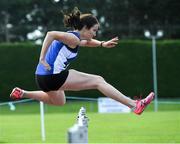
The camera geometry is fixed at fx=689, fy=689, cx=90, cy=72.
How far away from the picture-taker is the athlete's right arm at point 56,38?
9.41 meters

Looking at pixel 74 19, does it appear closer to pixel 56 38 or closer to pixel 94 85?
pixel 56 38

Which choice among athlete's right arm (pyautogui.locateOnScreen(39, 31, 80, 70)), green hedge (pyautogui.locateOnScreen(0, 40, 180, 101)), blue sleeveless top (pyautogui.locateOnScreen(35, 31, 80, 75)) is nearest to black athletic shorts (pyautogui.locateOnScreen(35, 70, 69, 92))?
blue sleeveless top (pyautogui.locateOnScreen(35, 31, 80, 75))

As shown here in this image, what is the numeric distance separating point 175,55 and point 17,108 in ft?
26.5

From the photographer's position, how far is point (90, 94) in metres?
34.2

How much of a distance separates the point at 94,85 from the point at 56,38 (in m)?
0.86

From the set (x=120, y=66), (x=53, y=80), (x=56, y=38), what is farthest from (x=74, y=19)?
(x=120, y=66)

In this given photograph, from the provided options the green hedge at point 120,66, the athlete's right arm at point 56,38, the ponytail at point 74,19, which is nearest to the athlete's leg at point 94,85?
the athlete's right arm at point 56,38

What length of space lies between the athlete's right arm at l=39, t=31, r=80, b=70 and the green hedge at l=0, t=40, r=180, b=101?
2359cm

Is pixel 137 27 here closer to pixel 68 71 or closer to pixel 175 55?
pixel 175 55

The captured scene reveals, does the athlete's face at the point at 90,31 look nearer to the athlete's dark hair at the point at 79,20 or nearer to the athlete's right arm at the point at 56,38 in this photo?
the athlete's dark hair at the point at 79,20

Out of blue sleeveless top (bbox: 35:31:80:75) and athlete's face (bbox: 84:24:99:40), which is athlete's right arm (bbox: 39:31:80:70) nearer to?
blue sleeveless top (bbox: 35:31:80:75)

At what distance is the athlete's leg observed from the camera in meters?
9.62

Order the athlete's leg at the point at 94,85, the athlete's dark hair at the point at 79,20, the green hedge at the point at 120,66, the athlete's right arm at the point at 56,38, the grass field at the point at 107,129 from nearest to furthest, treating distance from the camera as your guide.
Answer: the athlete's right arm at the point at 56,38 → the athlete's leg at the point at 94,85 → the athlete's dark hair at the point at 79,20 → the grass field at the point at 107,129 → the green hedge at the point at 120,66

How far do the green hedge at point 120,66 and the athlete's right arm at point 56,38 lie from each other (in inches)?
929
